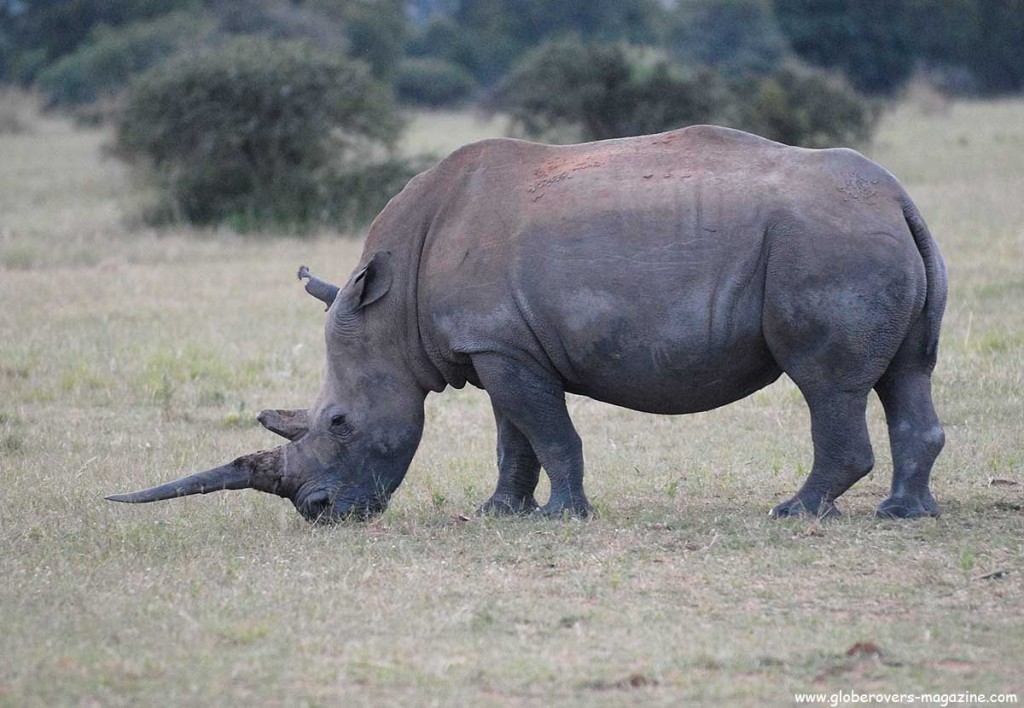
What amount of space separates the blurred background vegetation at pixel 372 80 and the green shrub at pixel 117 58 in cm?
8

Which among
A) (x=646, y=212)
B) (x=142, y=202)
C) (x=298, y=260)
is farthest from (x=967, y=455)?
(x=142, y=202)

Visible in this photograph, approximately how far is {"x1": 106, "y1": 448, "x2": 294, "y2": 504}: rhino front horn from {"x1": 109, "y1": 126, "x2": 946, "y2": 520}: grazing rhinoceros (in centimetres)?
1

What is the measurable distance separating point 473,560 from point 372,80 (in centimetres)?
1575

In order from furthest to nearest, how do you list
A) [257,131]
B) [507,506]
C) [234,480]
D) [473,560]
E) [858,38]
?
[858,38] < [257,131] < [507,506] < [234,480] < [473,560]

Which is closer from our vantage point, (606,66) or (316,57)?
(316,57)

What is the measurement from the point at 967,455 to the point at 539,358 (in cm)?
285

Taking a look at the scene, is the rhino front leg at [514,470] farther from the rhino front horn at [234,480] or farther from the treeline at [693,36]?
the treeline at [693,36]

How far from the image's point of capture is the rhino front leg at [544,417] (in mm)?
7383

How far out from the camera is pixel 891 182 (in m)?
7.22

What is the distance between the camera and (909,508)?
734cm

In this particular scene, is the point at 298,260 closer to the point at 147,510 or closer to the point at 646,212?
the point at 147,510

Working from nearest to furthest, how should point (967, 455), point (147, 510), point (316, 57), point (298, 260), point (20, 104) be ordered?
point (147, 510) < point (967, 455) < point (298, 260) < point (316, 57) < point (20, 104)

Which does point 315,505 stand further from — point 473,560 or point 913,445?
point 913,445

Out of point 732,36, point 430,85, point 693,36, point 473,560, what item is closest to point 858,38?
point 732,36
